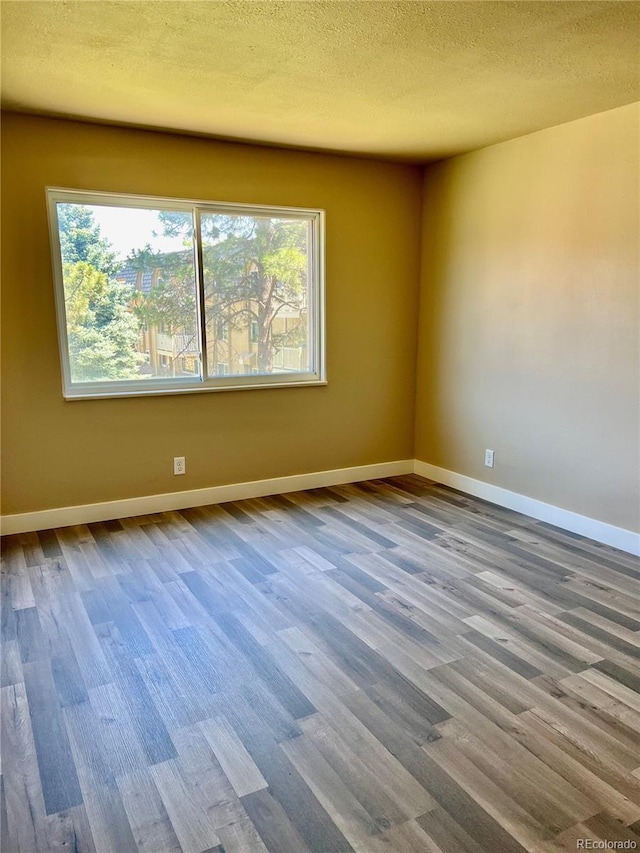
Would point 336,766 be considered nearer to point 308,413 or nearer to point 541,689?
point 541,689

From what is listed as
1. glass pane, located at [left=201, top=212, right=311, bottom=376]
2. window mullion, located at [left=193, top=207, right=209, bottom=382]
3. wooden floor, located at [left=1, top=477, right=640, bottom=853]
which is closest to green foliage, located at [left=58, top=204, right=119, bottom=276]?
window mullion, located at [left=193, top=207, right=209, bottom=382]

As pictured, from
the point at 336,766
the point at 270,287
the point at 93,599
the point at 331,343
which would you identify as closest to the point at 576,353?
the point at 331,343

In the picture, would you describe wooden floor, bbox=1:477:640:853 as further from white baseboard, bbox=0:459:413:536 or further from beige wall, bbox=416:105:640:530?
beige wall, bbox=416:105:640:530

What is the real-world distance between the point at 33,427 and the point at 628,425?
11.5ft

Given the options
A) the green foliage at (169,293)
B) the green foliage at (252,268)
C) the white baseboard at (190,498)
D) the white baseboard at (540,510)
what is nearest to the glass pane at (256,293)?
the green foliage at (252,268)

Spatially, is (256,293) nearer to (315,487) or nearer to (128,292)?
(128,292)

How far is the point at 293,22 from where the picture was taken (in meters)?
2.11

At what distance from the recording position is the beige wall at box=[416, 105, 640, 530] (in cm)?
325

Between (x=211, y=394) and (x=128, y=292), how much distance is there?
2.83 ft

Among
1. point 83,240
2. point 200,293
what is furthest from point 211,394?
point 83,240

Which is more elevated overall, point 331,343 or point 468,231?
point 468,231

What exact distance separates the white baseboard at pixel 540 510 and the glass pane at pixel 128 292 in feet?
6.99

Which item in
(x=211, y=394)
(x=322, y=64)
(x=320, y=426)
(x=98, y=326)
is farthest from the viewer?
(x=320, y=426)

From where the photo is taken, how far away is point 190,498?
161 inches
